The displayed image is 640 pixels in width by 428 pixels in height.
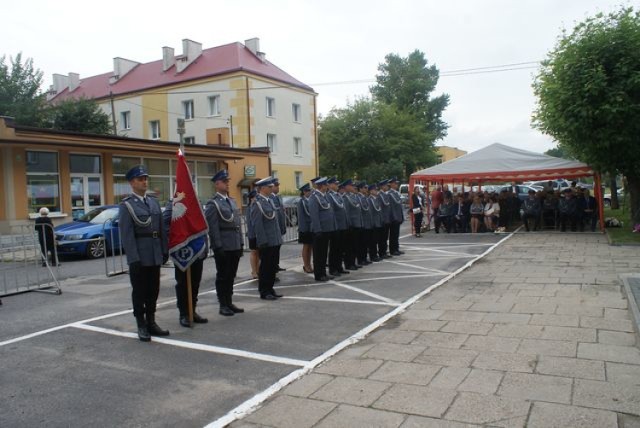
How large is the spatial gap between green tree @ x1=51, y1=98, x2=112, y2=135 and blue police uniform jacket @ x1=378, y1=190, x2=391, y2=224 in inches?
1024

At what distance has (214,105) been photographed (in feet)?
118

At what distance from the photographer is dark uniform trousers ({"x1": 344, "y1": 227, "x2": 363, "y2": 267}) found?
435 inches

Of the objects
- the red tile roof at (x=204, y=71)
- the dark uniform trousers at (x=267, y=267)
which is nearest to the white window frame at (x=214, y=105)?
the red tile roof at (x=204, y=71)

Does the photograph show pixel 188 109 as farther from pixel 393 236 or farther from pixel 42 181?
pixel 393 236

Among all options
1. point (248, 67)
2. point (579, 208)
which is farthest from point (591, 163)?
point (248, 67)

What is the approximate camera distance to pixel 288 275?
10805 millimetres

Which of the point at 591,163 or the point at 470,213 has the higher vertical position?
the point at 591,163

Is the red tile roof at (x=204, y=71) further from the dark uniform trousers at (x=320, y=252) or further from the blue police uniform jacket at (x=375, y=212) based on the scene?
the dark uniform trousers at (x=320, y=252)

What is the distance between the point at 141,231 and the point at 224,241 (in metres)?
1.38

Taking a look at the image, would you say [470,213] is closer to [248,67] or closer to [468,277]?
[468,277]

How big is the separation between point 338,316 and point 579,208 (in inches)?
553

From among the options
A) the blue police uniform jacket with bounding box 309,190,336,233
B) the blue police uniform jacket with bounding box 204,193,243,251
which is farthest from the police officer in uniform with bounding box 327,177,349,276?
the blue police uniform jacket with bounding box 204,193,243,251

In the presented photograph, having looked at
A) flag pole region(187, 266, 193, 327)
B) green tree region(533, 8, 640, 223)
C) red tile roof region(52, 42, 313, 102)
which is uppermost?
red tile roof region(52, 42, 313, 102)

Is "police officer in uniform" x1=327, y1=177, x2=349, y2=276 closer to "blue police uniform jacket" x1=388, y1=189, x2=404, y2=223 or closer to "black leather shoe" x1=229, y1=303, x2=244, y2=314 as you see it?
"blue police uniform jacket" x1=388, y1=189, x2=404, y2=223
